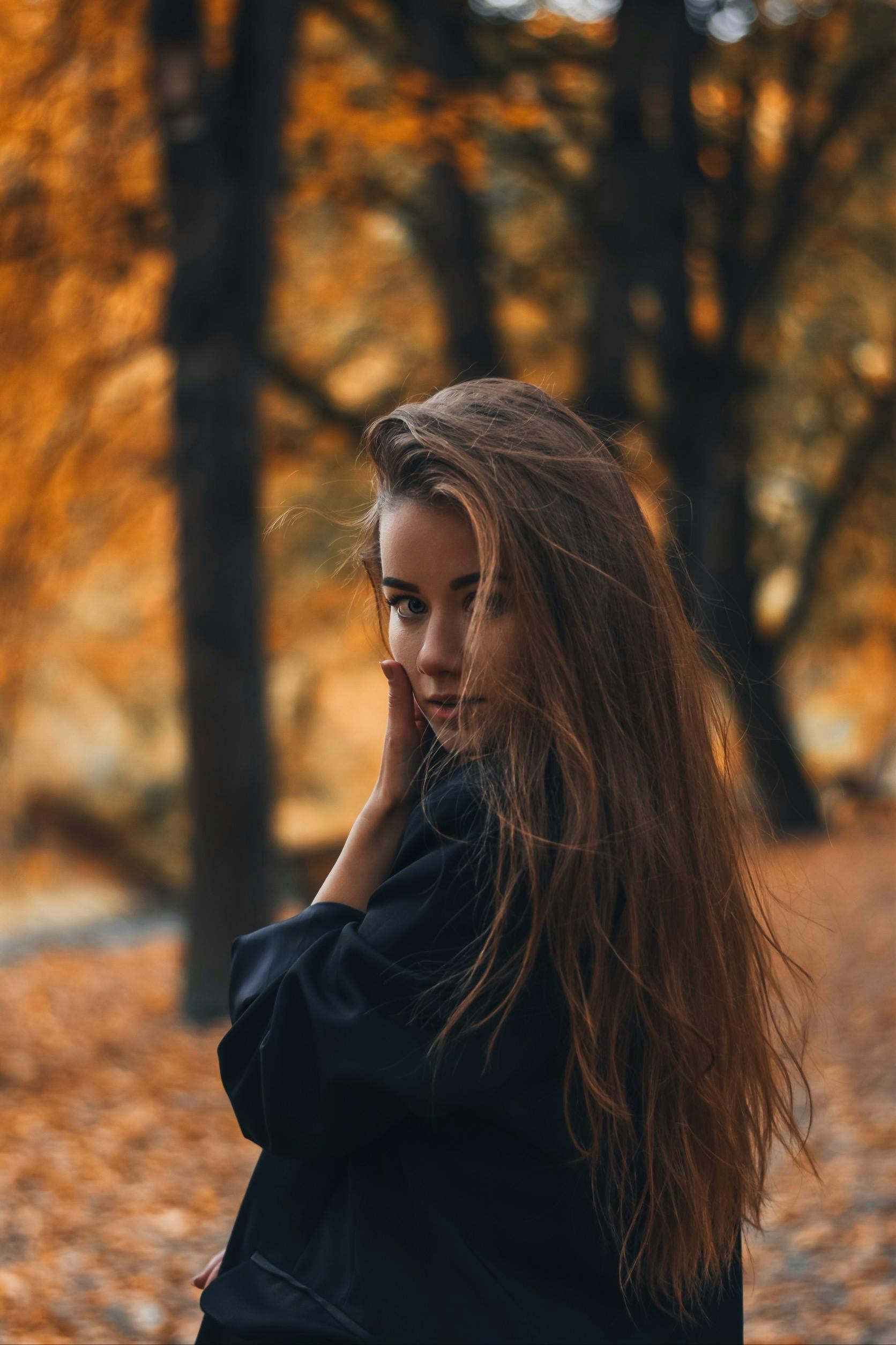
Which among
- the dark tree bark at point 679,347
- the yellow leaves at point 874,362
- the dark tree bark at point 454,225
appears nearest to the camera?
the dark tree bark at point 679,347

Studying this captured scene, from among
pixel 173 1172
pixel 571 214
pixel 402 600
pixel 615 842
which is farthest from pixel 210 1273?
pixel 571 214

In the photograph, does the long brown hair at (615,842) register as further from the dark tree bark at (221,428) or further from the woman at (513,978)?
the dark tree bark at (221,428)

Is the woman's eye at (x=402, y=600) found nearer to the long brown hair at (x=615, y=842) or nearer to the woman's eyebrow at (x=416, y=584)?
the woman's eyebrow at (x=416, y=584)

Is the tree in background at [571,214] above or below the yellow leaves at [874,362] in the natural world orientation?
above

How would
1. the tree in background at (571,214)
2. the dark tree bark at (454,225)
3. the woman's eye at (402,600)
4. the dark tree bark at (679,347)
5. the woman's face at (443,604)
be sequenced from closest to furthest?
the woman's face at (443,604) → the woman's eye at (402,600) → the tree in background at (571,214) → the dark tree bark at (679,347) → the dark tree bark at (454,225)

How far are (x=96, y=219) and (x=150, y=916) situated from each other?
6.92 metres

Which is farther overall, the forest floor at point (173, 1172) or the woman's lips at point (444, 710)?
the forest floor at point (173, 1172)

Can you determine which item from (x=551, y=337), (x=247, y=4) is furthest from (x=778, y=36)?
(x=247, y=4)

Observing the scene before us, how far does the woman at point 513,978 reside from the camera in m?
1.49

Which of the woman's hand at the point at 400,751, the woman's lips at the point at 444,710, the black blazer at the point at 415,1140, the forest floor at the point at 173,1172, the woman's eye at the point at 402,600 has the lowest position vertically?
the forest floor at the point at 173,1172

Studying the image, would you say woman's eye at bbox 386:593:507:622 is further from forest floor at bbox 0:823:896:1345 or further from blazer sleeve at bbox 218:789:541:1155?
forest floor at bbox 0:823:896:1345

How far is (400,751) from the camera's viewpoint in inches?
68.5

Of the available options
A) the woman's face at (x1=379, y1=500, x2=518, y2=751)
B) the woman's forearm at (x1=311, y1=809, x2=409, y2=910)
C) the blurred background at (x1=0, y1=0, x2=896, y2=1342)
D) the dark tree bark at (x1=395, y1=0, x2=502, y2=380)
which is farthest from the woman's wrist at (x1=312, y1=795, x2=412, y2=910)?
the dark tree bark at (x1=395, y1=0, x2=502, y2=380)

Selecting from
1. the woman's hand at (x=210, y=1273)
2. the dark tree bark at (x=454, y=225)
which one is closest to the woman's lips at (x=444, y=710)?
the woman's hand at (x=210, y=1273)
